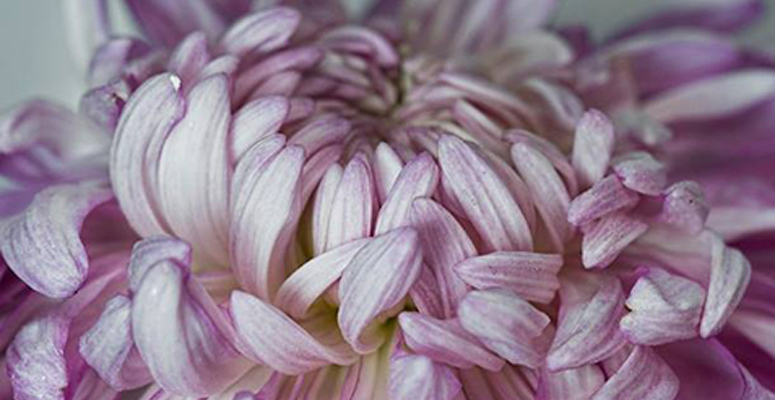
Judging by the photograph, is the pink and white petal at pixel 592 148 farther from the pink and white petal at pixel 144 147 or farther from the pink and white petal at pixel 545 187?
the pink and white petal at pixel 144 147

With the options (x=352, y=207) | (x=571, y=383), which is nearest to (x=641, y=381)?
(x=571, y=383)

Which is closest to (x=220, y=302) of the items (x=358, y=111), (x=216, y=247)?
(x=216, y=247)

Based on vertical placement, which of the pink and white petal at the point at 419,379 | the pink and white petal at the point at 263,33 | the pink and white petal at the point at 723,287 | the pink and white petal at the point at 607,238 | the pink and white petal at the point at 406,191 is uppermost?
the pink and white petal at the point at 263,33

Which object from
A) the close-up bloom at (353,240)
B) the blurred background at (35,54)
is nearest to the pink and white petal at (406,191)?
the close-up bloom at (353,240)

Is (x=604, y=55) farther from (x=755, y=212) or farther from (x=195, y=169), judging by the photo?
(x=195, y=169)

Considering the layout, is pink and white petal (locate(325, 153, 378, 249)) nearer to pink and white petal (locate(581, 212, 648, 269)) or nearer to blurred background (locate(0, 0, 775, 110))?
pink and white petal (locate(581, 212, 648, 269))

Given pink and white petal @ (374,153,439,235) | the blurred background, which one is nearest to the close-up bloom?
pink and white petal @ (374,153,439,235)

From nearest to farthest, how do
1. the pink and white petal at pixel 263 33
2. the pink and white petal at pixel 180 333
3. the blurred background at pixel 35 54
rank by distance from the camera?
the pink and white petal at pixel 180 333 → the pink and white petal at pixel 263 33 → the blurred background at pixel 35 54

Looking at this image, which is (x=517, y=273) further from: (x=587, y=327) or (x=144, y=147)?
(x=144, y=147)
